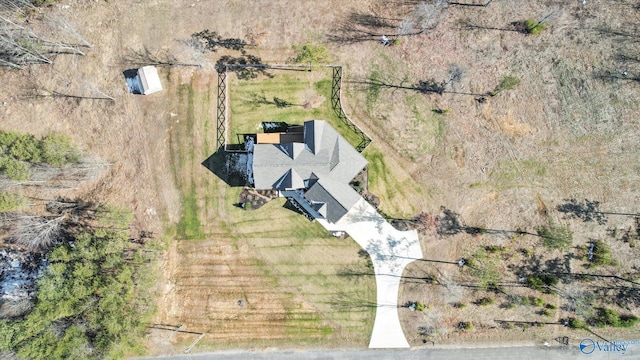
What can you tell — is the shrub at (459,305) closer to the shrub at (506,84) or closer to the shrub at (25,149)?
the shrub at (506,84)


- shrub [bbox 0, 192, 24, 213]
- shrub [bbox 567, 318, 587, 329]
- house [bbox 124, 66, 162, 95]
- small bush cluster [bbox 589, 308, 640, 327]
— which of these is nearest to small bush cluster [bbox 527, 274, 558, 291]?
shrub [bbox 567, 318, 587, 329]

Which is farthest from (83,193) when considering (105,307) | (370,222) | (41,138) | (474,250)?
(474,250)

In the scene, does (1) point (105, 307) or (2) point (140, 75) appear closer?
(1) point (105, 307)

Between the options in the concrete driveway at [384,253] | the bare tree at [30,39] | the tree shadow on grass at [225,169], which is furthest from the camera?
the bare tree at [30,39]

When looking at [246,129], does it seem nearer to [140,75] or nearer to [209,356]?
[140,75]

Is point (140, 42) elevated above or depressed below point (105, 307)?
above

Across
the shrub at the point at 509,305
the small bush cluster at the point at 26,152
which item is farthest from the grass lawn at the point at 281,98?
the shrub at the point at 509,305

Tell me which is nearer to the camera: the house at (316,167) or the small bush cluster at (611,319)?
the house at (316,167)
